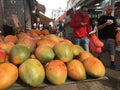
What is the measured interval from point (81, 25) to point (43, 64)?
18.5ft

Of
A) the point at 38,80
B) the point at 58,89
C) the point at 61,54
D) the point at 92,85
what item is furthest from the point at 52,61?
Answer: the point at 92,85

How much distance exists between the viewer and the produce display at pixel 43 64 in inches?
96.5

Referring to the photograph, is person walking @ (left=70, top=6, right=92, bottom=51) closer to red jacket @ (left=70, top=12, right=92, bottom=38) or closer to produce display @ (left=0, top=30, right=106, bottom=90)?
red jacket @ (left=70, top=12, right=92, bottom=38)

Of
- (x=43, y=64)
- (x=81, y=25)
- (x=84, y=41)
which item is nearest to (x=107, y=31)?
A: (x=84, y=41)

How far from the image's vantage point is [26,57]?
8.86ft

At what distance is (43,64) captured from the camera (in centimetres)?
273

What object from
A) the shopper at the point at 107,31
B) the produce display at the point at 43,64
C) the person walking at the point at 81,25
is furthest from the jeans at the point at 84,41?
the produce display at the point at 43,64

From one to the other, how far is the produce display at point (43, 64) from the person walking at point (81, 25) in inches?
211

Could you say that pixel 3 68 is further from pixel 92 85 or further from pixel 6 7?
pixel 6 7

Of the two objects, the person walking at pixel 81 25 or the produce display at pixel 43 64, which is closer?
the produce display at pixel 43 64

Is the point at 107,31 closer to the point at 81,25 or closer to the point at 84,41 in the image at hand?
the point at 84,41

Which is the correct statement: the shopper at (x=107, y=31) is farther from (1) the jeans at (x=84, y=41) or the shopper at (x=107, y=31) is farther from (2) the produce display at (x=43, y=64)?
(2) the produce display at (x=43, y=64)

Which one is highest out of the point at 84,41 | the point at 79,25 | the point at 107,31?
the point at 79,25

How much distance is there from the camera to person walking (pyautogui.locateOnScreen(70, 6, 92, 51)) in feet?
27.2
